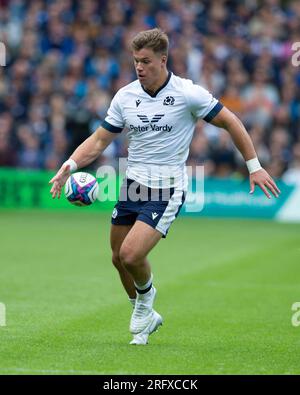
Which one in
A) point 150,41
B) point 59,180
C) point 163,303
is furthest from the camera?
point 163,303

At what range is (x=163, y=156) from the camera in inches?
340

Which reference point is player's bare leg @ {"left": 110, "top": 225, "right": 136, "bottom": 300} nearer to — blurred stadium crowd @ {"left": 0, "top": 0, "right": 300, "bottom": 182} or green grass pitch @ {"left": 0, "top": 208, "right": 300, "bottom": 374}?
green grass pitch @ {"left": 0, "top": 208, "right": 300, "bottom": 374}

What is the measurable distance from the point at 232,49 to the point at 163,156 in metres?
16.2

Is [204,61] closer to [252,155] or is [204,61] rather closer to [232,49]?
[232,49]

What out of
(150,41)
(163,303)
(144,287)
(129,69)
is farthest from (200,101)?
(129,69)

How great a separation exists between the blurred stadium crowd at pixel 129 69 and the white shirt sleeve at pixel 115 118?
1338 cm

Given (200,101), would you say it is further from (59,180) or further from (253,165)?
(59,180)

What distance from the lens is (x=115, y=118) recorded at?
28.8ft

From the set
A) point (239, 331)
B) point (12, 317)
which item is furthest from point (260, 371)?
point (12, 317)

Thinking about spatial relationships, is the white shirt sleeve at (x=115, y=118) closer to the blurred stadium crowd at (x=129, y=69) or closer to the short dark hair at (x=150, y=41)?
the short dark hair at (x=150, y=41)

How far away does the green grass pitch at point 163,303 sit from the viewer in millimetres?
7707

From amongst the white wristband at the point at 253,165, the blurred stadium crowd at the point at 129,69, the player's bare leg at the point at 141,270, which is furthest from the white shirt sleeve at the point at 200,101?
the blurred stadium crowd at the point at 129,69

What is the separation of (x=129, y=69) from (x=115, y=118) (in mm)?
15280

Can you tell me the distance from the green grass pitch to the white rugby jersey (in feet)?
4.99
